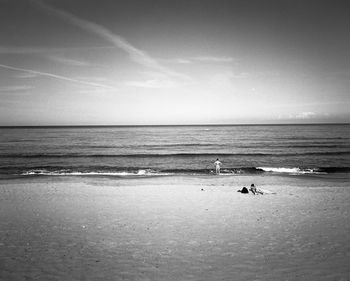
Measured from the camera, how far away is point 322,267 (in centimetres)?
733

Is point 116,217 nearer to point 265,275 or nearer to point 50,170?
point 265,275

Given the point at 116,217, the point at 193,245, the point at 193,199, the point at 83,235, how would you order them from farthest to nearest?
the point at 193,199 → the point at 116,217 → the point at 83,235 → the point at 193,245

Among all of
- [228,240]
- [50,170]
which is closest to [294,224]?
[228,240]

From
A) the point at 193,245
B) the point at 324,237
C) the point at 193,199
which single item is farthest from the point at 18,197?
the point at 324,237

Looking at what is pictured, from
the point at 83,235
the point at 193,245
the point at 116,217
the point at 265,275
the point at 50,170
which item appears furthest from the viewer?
the point at 50,170

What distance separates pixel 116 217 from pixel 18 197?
7.27m

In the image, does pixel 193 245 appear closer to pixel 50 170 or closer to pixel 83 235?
pixel 83 235

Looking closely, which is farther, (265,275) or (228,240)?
(228,240)

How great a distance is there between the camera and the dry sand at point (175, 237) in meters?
7.29

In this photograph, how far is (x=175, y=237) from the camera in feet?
31.5

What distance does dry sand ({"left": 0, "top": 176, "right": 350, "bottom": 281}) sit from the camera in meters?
7.29

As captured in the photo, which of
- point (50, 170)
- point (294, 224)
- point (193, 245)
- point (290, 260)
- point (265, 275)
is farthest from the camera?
point (50, 170)

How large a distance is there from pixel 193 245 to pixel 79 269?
341 centimetres

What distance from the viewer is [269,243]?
8969 millimetres
